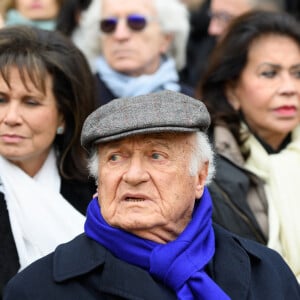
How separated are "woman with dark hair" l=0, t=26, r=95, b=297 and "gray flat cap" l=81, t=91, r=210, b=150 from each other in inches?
33.9

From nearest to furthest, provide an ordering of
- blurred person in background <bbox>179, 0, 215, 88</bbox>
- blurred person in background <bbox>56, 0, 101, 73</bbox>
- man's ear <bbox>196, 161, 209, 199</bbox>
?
man's ear <bbox>196, 161, 209, 199</bbox>
blurred person in background <bbox>56, 0, 101, 73</bbox>
blurred person in background <bbox>179, 0, 215, 88</bbox>

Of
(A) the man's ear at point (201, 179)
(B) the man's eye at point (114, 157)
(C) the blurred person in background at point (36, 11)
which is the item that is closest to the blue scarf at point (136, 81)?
(C) the blurred person in background at point (36, 11)

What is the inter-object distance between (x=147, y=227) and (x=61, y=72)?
1365 millimetres

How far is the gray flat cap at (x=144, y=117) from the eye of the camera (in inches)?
133

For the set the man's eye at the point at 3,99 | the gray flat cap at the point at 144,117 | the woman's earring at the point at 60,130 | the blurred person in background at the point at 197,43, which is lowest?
the blurred person in background at the point at 197,43

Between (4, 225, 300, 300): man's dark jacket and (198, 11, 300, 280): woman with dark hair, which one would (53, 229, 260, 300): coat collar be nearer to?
(4, 225, 300, 300): man's dark jacket

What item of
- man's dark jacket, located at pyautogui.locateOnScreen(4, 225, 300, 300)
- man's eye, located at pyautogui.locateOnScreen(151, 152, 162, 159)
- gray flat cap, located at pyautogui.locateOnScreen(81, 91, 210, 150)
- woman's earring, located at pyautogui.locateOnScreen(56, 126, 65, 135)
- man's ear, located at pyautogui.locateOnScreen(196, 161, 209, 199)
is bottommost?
woman's earring, located at pyautogui.locateOnScreen(56, 126, 65, 135)

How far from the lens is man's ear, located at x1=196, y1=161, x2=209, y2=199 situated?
3.66m

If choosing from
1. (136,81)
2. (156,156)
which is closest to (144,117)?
(156,156)

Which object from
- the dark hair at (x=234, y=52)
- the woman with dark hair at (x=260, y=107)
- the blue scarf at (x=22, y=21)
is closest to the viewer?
the woman with dark hair at (x=260, y=107)

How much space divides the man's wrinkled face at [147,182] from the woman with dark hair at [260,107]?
1.31 meters

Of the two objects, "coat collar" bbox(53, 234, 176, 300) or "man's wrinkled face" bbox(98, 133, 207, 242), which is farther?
"man's wrinkled face" bbox(98, 133, 207, 242)

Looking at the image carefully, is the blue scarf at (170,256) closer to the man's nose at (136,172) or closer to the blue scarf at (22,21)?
the man's nose at (136,172)

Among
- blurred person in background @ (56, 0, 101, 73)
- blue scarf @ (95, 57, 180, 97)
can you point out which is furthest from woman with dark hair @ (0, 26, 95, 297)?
blurred person in background @ (56, 0, 101, 73)
